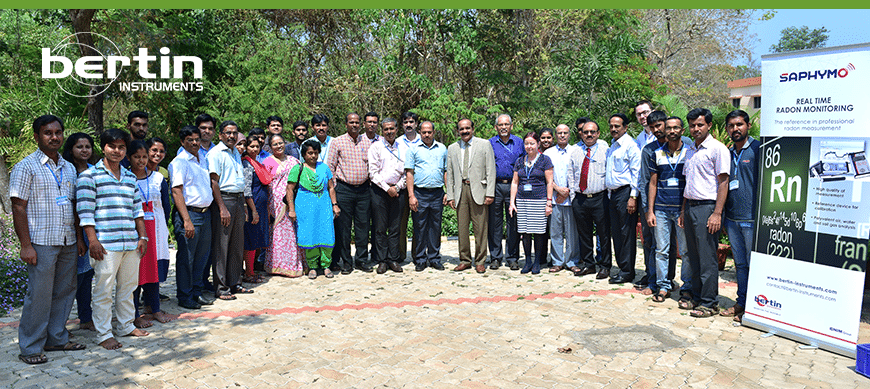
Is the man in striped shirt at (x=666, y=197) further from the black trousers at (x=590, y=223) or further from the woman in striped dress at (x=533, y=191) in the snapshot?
the woman in striped dress at (x=533, y=191)

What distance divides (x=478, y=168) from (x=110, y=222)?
437 cm

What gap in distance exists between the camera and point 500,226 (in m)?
8.17

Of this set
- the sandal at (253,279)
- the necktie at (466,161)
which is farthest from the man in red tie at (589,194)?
the sandal at (253,279)

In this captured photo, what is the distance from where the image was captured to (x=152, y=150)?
Answer: 562cm

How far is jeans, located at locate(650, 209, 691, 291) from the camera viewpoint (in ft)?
20.3

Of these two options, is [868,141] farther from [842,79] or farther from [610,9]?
[610,9]

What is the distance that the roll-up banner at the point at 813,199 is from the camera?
475 cm

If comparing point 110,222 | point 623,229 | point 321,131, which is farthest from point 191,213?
point 623,229

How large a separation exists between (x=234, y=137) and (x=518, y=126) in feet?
29.9

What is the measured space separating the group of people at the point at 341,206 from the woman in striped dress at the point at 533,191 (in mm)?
18

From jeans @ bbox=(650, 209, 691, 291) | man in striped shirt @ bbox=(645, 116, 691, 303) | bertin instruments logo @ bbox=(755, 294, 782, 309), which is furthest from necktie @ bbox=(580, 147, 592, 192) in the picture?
bertin instruments logo @ bbox=(755, 294, 782, 309)

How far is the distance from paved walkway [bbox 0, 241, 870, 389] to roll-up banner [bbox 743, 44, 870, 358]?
0.89 ft

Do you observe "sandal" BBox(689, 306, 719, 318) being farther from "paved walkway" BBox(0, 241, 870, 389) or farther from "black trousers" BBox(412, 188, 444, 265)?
"black trousers" BBox(412, 188, 444, 265)

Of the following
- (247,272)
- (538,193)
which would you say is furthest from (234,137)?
(538,193)
